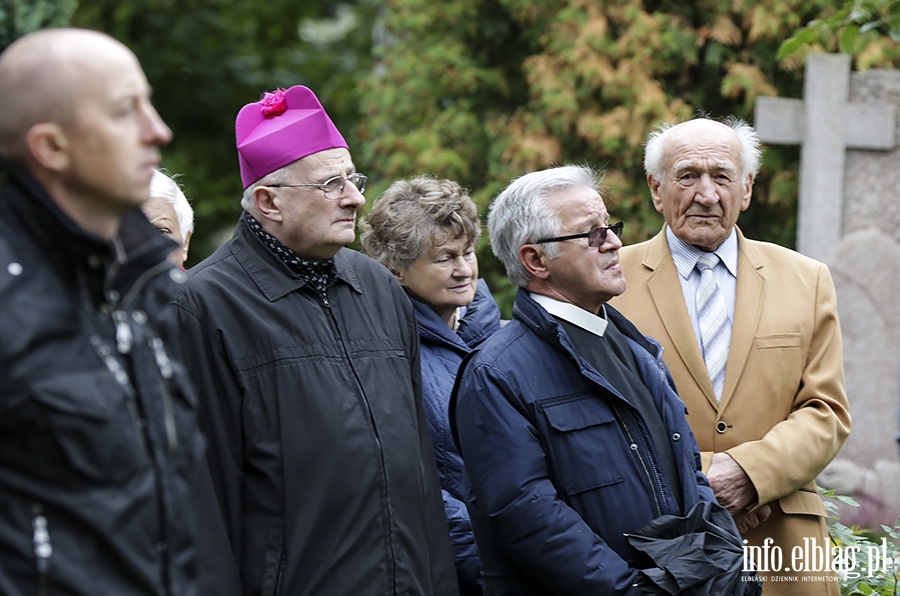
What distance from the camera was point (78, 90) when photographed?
6.97 feet

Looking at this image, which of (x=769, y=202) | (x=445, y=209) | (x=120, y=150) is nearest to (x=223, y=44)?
(x=769, y=202)

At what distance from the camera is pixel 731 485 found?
4051mm

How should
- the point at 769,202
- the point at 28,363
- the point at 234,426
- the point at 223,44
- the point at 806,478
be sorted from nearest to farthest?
the point at 28,363, the point at 234,426, the point at 806,478, the point at 769,202, the point at 223,44

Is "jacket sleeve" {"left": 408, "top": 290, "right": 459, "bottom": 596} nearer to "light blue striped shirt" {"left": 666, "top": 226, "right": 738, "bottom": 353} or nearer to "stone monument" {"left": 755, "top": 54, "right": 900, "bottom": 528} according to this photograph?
"light blue striped shirt" {"left": 666, "top": 226, "right": 738, "bottom": 353}

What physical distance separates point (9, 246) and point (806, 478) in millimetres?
2869

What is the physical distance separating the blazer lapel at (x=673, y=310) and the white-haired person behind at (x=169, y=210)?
1634mm

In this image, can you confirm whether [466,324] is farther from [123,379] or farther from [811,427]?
[123,379]

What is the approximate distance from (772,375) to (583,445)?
3.41 feet

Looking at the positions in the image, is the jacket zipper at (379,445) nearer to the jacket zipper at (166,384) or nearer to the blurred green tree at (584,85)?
the jacket zipper at (166,384)

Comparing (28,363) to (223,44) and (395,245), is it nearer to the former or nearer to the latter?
(395,245)

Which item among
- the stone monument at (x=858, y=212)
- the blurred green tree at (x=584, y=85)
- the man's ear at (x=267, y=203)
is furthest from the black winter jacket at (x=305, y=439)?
the stone monument at (x=858, y=212)

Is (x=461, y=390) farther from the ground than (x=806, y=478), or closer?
farther from the ground

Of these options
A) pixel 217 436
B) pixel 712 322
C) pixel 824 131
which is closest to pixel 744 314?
pixel 712 322

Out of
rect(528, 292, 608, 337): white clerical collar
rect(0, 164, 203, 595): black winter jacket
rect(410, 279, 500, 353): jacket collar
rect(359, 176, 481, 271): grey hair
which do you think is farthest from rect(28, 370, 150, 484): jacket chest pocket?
rect(359, 176, 481, 271): grey hair
